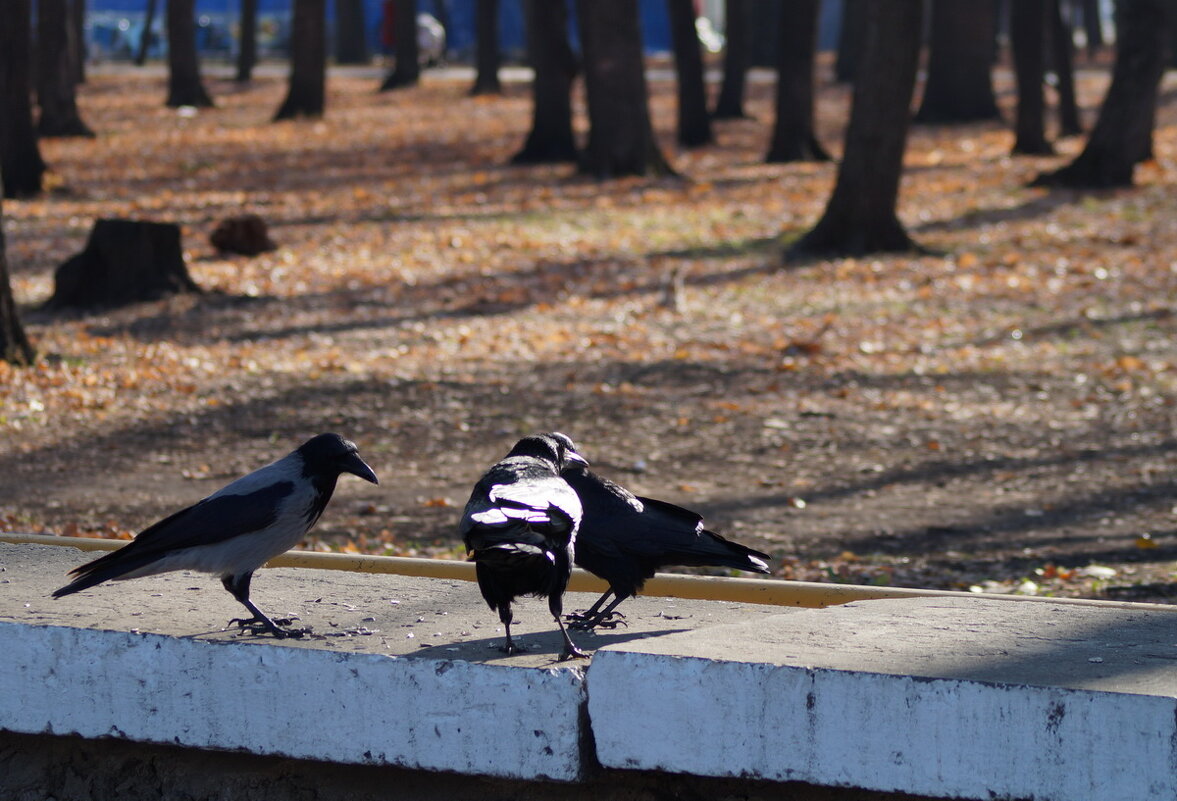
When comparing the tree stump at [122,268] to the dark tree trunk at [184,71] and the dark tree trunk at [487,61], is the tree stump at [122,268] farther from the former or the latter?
the dark tree trunk at [487,61]

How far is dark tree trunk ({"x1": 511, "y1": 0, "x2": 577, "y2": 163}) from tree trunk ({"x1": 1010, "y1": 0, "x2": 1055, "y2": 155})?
7.31 m

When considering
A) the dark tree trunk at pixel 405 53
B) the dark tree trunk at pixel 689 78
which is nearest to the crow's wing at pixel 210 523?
the dark tree trunk at pixel 689 78

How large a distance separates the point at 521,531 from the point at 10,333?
26.7 feet

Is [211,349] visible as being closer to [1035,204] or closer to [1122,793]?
[1122,793]

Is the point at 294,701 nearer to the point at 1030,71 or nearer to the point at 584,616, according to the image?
the point at 584,616

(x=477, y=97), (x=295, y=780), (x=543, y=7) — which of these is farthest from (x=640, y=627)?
(x=477, y=97)

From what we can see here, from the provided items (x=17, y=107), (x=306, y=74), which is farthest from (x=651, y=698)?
(x=306, y=74)

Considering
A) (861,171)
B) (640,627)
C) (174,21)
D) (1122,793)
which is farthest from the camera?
(174,21)

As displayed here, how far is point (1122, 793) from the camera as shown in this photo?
3.71 meters

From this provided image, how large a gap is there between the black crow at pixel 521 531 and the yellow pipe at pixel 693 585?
49.3 inches

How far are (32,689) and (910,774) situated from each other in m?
2.67

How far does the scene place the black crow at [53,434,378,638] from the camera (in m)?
4.31

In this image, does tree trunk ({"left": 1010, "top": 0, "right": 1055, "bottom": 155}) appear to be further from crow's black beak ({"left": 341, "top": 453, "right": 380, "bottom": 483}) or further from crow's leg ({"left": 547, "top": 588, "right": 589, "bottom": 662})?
crow's leg ({"left": 547, "top": 588, "right": 589, "bottom": 662})

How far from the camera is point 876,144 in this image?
16047 mm
